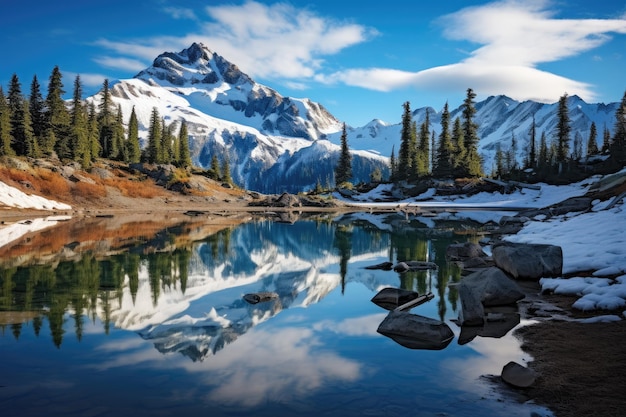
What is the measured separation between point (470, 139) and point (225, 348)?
9471 cm

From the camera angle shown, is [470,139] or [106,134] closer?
[470,139]

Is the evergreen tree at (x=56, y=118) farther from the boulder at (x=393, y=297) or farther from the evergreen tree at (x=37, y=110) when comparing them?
the boulder at (x=393, y=297)

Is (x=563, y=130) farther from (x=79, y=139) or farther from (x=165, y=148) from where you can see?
(x=79, y=139)

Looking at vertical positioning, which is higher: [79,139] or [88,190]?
[79,139]

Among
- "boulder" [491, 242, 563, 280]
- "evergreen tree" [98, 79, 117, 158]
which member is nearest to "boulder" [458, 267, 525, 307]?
"boulder" [491, 242, 563, 280]

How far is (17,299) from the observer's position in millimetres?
14734

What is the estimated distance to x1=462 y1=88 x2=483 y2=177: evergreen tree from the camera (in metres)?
93.3

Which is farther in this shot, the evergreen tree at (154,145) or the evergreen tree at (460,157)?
the evergreen tree at (154,145)

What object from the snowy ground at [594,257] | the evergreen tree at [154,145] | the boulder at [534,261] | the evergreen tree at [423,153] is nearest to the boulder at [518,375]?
the snowy ground at [594,257]

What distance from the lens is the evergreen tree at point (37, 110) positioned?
83.8m

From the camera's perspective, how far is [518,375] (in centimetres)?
832

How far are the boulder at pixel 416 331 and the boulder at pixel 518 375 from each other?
1.99m

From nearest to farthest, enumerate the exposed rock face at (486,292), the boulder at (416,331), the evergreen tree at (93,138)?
1. the boulder at (416,331)
2. the exposed rock face at (486,292)
3. the evergreen tree at (93,138)

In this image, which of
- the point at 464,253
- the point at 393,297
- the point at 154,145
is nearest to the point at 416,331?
the point at 393,297
